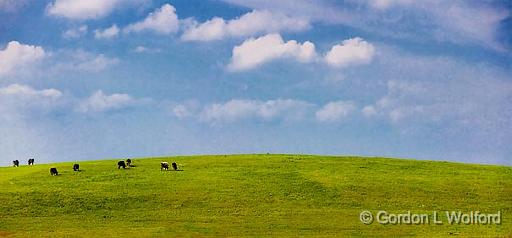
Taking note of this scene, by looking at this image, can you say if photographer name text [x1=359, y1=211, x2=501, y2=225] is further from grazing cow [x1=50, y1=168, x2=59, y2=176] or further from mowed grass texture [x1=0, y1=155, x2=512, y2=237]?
grazing cow [x1=50, y1=168, x2=59, y2=176]

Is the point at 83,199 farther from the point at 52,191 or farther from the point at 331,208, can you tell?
the point at 331,208

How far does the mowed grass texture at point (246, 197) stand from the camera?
48.6m

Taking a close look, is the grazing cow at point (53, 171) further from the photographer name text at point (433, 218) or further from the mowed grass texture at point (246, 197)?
the photographer name text at point (433, 218)

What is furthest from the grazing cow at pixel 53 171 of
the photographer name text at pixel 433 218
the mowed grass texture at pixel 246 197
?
the photographer name text at pixel 433 218

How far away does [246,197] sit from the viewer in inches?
2280

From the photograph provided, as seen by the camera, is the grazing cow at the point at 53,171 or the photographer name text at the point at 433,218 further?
the grazing cow at the point at 53,171

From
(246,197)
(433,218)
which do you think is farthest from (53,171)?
(433,218)

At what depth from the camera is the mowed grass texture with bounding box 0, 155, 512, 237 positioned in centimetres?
4856

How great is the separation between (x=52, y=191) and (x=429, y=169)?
38.8 meters

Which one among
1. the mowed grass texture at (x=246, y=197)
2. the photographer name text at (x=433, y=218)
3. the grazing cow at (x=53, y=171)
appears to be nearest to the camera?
the mowed grass texture at (x=246, y=197)

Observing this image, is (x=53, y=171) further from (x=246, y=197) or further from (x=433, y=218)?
(x=433, y=218)

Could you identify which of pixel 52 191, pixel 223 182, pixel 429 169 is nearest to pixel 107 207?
pixel 52 191

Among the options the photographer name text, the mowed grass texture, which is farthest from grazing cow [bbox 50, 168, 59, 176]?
the photographer name text

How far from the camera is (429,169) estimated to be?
7344 centimetres
